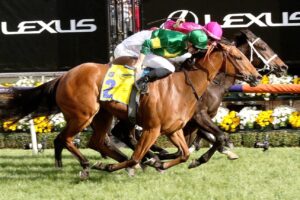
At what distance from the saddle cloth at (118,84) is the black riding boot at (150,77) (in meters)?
0.14

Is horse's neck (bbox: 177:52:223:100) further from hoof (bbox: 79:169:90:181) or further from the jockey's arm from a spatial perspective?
hoof (bbox: 79:169:90:181)

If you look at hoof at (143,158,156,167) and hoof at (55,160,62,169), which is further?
hoof at (55,160,62,169)

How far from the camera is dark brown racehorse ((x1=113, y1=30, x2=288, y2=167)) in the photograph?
7621 millimetres

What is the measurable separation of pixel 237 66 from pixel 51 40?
5.07m

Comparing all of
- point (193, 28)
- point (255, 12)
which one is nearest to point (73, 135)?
point (193, 28)

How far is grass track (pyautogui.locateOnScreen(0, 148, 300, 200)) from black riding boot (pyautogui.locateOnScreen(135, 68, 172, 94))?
95 cm

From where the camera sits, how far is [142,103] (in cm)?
661

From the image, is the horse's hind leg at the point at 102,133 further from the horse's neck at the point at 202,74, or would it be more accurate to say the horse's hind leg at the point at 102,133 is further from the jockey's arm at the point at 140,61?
the horse's neck at the point at 202,74

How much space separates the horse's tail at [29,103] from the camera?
24.6ft

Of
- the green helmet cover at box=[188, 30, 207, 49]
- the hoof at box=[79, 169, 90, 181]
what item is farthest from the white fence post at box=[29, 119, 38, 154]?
the green helmet cover at box=[188, 30, 207, 49]

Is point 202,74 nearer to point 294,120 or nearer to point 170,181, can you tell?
point 170,181

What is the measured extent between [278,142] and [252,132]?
41 cm

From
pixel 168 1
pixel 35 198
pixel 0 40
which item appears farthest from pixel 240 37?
pixel 0 40

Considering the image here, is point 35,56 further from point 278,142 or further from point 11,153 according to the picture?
point 278,142
